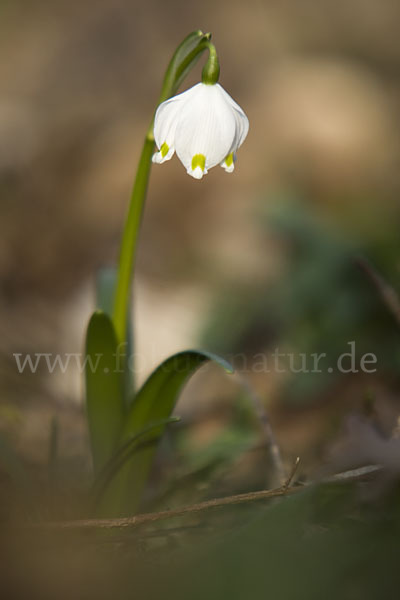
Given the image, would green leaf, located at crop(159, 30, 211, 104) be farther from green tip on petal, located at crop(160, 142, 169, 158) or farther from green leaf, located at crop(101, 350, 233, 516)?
green leaf, located at crop(101, 350, 233, 516)

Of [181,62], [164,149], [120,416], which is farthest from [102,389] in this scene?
[181,62]

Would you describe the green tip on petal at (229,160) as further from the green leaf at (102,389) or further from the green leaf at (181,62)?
the green leaf at (102,389)

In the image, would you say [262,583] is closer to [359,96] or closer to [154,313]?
[154,313]

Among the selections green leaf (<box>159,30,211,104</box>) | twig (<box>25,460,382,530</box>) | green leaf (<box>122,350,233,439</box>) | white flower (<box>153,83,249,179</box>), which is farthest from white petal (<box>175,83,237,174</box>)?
twig (<box>25,460,382,530</box>)

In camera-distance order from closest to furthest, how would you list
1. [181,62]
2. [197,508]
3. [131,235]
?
1. [197,508]
2. [181,62]
3. [131,235]

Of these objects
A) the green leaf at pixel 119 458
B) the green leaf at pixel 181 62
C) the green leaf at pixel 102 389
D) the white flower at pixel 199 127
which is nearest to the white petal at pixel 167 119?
the white flower at pixel 199 127

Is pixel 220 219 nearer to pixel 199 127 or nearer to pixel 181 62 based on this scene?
pixel 181 62

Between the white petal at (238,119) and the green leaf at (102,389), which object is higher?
the white petal at (238,119)

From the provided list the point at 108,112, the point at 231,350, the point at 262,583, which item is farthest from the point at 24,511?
the point at 108,112
